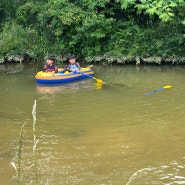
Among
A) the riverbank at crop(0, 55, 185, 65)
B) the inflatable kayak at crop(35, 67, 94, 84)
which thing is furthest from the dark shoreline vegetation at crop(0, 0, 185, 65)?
the inflatable kayak at crop(35, 67, 94, 84)

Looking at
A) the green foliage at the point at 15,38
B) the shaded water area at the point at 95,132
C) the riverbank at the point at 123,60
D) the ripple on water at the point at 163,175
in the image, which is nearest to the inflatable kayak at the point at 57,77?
the shaded water area at the point at 95,132

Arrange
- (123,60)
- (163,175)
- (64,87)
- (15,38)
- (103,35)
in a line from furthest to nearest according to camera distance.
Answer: (15,38)
(103,35)
(123,60)
(64,87)
(163,175)

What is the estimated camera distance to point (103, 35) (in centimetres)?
1470

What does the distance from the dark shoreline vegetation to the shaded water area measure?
267 centimetres

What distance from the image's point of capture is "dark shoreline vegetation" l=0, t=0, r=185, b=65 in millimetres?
14219

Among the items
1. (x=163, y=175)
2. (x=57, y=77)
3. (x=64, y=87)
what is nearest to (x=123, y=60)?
(x=57, y=77)

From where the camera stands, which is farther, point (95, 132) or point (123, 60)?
point (123, 60)

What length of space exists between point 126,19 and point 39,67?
15.6 feet

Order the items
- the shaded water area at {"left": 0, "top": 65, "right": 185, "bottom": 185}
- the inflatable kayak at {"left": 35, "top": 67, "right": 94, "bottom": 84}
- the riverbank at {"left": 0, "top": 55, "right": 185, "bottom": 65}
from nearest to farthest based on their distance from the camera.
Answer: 1. the shaded water area at {"left": 0, "top": 65, "right": 185, "bottom": 185}
2. the inflatable kayak at {"left": 35, "top": 67, "right": 94, "bottom": 84}
3. the riverbank at {"left": 0, "top": 55, "right": 185, "bottom": 65}

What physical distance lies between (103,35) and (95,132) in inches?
329

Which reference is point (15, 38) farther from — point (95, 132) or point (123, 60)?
point (95, 132)

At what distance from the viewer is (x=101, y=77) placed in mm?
12297

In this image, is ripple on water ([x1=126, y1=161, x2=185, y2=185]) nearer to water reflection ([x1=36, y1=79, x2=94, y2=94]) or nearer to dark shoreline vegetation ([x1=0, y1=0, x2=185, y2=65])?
water reflection ([x1=36, y1=79, x2=94, y2=94])

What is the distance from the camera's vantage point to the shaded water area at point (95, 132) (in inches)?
208
